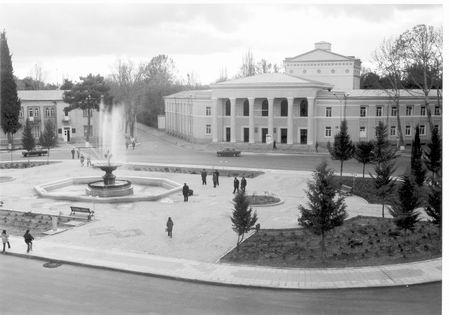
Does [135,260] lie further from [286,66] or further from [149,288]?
[286,66]

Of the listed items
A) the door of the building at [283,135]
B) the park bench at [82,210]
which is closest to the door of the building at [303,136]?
the door of the building at [283,135]

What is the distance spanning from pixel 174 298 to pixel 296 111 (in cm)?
5179

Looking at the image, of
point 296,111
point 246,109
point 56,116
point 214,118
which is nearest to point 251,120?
point 246,109

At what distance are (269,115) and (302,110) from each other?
4.59 m

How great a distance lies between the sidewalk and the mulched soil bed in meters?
0.73

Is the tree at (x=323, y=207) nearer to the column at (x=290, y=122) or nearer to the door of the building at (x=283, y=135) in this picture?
the column at (x=290, y=122)

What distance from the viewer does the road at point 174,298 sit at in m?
16.7

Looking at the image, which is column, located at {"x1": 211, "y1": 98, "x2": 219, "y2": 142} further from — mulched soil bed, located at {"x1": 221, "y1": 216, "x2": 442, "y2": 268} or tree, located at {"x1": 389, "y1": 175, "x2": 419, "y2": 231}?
tree, located at {"x1": 389, "y1": 175, "x2": 419, "y2": 231}

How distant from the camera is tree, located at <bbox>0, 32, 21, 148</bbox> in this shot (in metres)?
64.3

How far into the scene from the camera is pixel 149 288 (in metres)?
19.0

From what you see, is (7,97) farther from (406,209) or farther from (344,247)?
(406,209)

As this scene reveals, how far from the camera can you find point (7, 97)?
213ft

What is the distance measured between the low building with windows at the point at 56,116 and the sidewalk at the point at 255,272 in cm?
5449

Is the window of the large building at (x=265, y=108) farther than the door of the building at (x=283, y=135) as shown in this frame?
Yes
